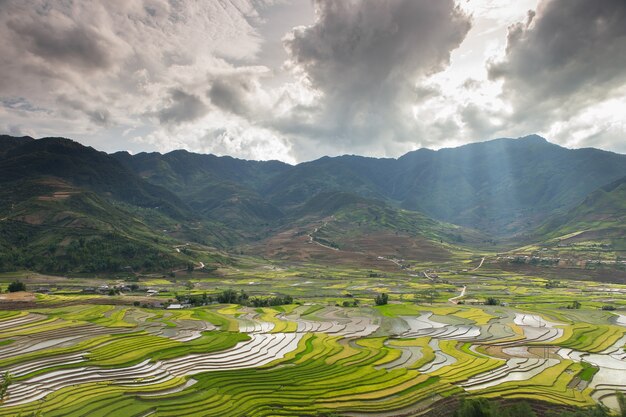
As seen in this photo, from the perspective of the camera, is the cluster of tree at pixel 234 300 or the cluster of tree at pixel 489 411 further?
the cluster of tree at pixel 234 300

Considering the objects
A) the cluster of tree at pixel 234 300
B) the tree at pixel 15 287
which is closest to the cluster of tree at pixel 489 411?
the cluster of tree at pixel 234 300

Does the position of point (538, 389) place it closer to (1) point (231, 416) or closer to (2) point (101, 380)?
(1) point (231, 416)

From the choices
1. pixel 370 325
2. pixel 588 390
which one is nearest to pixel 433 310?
pixel 370 325

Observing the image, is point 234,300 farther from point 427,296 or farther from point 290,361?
point 427,296

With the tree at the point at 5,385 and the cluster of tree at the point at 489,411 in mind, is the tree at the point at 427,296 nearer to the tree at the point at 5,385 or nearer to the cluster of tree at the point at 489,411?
the cluster of tree at the point at 489,411

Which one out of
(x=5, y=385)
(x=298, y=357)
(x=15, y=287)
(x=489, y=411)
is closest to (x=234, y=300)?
(x=298, y=357)
